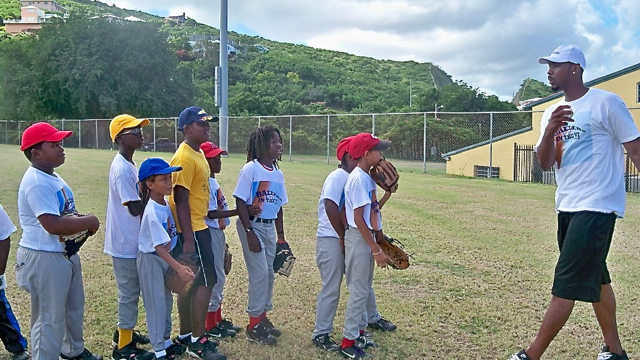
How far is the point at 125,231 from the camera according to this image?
3.98 m

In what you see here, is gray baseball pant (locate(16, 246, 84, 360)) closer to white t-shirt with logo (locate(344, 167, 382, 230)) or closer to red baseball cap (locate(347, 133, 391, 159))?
white t-shirt with logo (locate(344, 167, 382, 230))

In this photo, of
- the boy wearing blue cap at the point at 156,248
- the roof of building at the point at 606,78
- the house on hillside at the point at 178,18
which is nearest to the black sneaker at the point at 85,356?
the boy wearing blue cap at the point at 156,248

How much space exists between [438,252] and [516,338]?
2.98 meters

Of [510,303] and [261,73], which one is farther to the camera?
[261,73]

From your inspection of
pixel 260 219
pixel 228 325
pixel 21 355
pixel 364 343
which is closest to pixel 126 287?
pixel 21 355

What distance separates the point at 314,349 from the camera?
419cm

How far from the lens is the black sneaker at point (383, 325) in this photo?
4.59m

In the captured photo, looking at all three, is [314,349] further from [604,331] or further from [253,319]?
[604,331]

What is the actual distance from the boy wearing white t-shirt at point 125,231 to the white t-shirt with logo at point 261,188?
0.80 meters

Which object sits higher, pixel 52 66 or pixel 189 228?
pixel 52 66

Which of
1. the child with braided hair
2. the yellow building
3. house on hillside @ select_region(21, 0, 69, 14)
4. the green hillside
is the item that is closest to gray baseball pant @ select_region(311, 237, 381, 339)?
the child with braided hair

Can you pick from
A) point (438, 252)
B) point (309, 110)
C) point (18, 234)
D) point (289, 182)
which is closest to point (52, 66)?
point (309, 110)

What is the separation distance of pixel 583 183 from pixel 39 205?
3.41 m

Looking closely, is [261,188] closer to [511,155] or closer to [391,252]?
[391,252]
